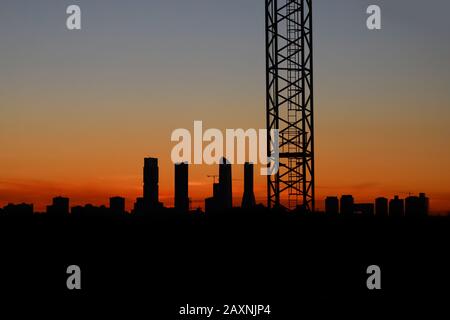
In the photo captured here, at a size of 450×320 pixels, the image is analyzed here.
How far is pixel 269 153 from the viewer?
5131 cm

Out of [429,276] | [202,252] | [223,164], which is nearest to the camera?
[429,276]

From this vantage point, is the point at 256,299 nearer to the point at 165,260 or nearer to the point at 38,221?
the point at 165,260

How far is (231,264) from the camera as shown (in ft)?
146

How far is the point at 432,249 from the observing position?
4862 centimetres

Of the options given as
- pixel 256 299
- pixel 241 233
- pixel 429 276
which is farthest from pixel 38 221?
pixel 429 276

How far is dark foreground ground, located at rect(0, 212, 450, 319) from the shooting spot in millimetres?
39188

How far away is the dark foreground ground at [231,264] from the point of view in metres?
39.2

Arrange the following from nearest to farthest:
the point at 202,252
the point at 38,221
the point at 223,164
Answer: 1. the point at 202,252
2. the point at 38,221
3. the point at 223,164

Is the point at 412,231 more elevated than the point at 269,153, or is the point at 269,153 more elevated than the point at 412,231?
the point at 269,153
